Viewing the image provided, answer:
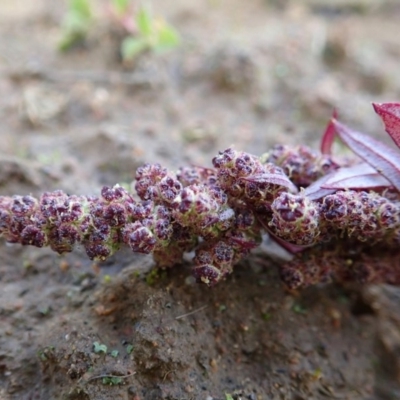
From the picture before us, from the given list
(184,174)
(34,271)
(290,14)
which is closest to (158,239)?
(184,174)

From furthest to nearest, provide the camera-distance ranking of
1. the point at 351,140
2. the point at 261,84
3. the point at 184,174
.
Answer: the point at 261,84
the point at 351,140
the point at 184,174

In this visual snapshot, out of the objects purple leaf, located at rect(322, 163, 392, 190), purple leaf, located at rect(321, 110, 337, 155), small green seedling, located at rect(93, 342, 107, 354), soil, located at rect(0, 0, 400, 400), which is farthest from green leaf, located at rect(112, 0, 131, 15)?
small green seedling, located at rect(93, 342, 107, 354)

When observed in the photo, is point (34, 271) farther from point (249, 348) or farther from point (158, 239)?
point (249, 348)

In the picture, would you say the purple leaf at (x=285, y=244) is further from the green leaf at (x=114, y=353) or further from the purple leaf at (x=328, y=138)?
the green leaf at (x=114, y=353)

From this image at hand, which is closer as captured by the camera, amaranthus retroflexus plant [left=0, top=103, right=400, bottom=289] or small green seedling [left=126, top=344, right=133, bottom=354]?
amaranthus retroflexus plant [left=0, top=103, right=400, bottom=289]

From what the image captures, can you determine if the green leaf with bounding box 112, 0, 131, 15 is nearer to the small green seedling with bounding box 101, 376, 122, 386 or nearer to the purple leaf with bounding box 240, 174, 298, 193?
the purple leaf with bounding box 240, 174, 298, 193

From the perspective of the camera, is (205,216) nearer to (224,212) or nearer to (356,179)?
(224,212)
